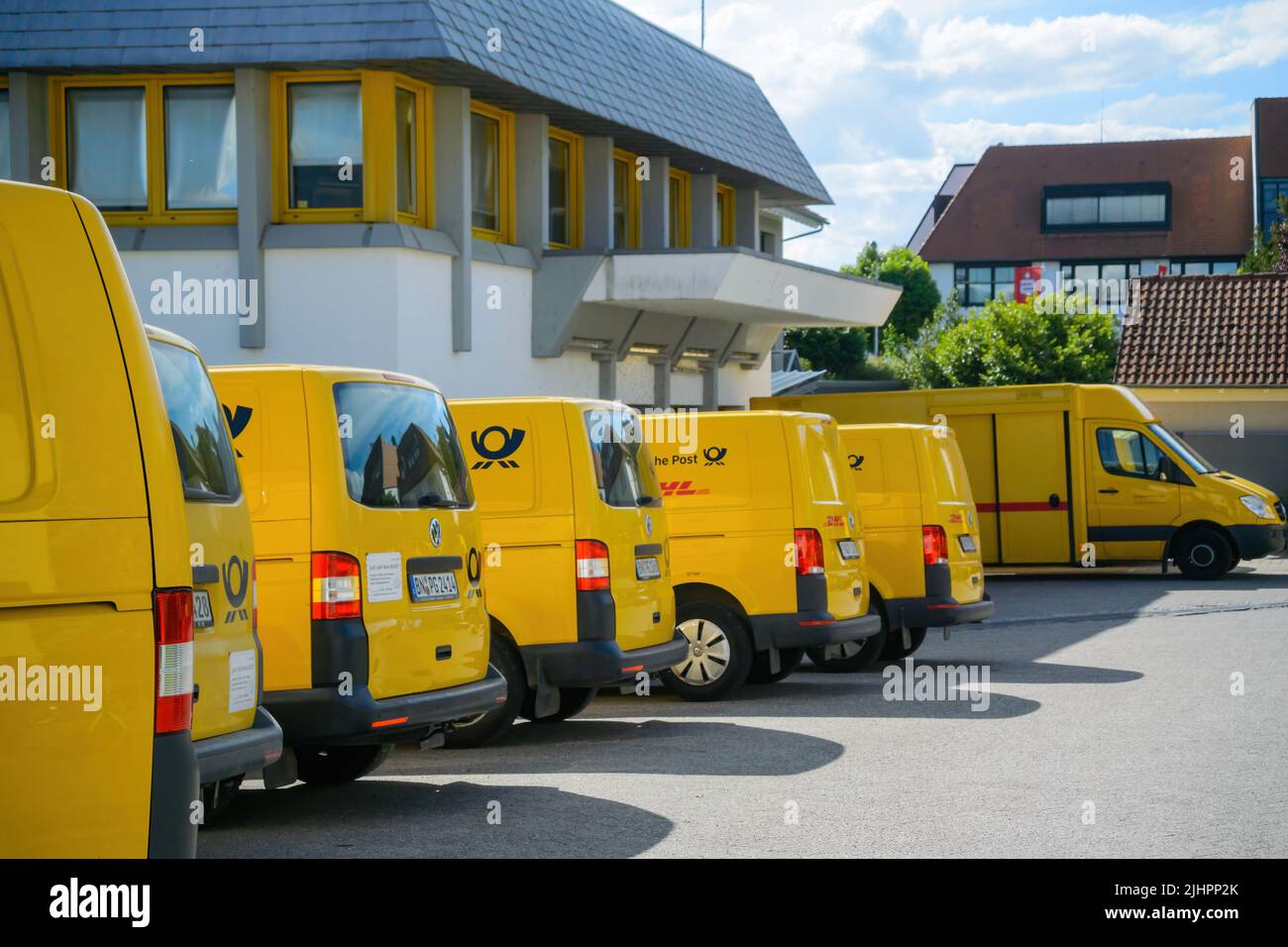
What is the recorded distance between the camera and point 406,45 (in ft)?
63.6

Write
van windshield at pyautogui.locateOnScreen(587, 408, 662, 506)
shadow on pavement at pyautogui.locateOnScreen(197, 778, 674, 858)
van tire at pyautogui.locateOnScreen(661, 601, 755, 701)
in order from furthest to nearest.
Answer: van tire at pyautogui.locateOnScreen(661, 601, 755, 701) → van windshield at pyautogui.locateOnScreen(587, 408, 662, 506) → shadow on pavement at pyautogui.locateOnScreen(197, 778, 674, 858)

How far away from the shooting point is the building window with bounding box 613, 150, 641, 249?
26562 mm

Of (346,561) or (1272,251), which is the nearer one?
(346,561)

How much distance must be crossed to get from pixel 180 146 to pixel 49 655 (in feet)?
54.4

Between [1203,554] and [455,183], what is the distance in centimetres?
1226

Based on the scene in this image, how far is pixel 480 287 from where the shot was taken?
22.0 m

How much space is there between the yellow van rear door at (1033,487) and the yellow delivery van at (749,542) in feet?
42.3

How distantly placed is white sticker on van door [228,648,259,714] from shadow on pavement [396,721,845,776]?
3.50 meters

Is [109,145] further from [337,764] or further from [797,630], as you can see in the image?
[337,764]

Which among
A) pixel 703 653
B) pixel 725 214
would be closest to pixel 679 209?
pixel 725 214

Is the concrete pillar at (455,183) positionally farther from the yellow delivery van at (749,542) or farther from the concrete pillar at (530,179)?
the yellow delivery van at (749,542)

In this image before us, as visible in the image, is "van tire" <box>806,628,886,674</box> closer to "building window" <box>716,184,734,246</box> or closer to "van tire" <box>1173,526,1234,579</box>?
"van tire" <box>1173,526,1234,579</box>

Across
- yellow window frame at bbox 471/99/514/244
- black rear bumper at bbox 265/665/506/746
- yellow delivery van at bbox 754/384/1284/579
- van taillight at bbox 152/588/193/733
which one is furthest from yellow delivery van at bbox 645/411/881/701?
yellow delivery van at bbox 754/384/1284/579
